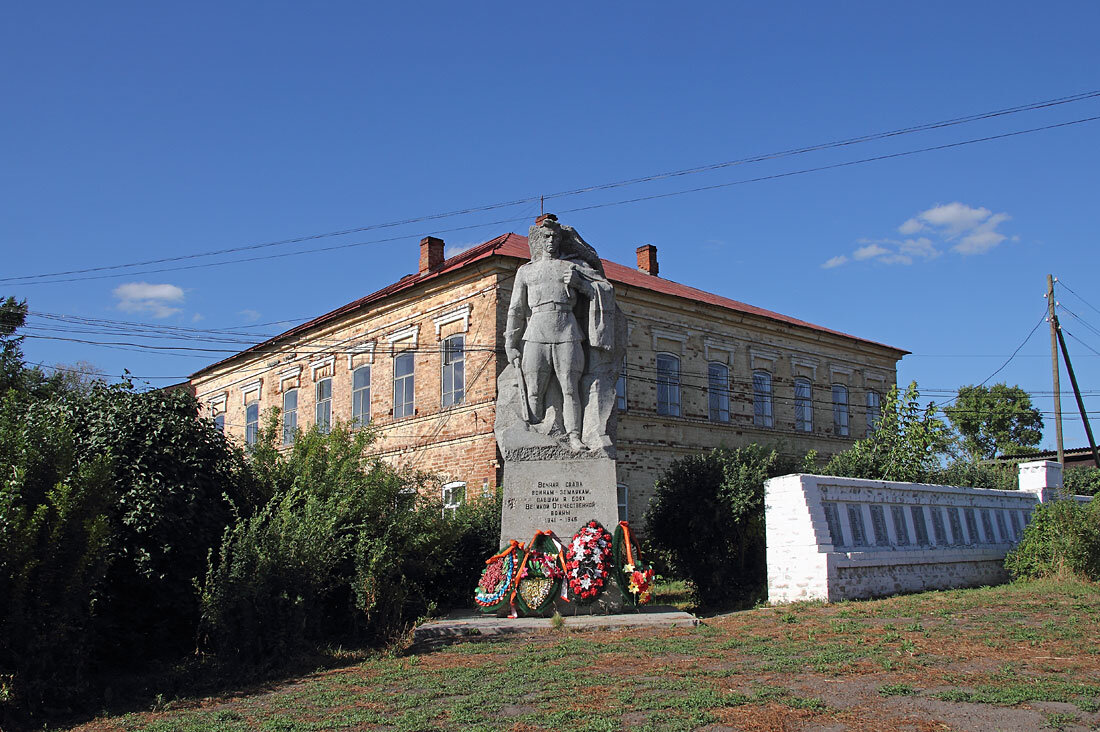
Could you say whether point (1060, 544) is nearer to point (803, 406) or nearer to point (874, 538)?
point (874, 538)

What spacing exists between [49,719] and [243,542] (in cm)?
200

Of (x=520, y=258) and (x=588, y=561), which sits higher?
(x=520, y=258)

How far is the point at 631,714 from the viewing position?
17.2 ft

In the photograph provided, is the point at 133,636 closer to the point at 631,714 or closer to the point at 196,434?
the point at 196,434

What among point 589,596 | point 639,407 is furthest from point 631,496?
point 589,596

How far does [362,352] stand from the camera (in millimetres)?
25938

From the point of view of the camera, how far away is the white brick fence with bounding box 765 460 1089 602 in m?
11.5

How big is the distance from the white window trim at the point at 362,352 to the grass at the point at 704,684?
1813 cm

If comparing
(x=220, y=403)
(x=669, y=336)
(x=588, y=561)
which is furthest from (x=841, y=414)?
(x=588, y=561)

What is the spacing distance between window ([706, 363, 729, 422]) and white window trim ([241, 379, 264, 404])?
14.8 meters

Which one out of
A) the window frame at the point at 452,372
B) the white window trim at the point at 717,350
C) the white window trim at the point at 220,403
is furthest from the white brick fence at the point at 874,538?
the white window trim at the point at 220,403

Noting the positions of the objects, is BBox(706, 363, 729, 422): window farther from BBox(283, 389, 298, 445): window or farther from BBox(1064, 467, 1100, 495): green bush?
BBox(283, 389, 298, 445): window

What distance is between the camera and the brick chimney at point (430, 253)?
2586 centimetres

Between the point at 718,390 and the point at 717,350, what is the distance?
1.19 metres
